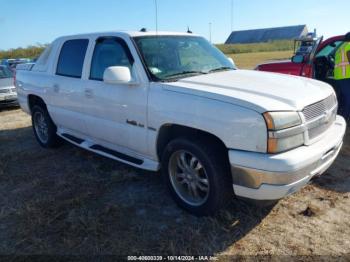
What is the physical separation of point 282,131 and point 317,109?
642 mm

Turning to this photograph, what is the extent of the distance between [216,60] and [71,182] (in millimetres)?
2487

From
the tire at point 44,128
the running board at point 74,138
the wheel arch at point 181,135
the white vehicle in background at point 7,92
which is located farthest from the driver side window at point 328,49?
the white vehicle in background at point 7,92

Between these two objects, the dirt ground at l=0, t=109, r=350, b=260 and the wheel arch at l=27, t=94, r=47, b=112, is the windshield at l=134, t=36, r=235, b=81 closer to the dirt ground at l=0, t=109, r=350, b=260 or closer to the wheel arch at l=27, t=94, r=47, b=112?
the dirt ground at l=0, t=109, r=350, b=260

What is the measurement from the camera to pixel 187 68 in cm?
397

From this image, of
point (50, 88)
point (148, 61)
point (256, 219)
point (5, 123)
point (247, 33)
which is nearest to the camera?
point (256, 219)

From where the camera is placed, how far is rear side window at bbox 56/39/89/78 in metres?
4.70

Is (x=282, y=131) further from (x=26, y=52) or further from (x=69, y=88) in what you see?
(x=26, y=52)

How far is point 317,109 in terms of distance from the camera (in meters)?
3.18

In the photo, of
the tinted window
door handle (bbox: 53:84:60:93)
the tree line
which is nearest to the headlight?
the tinted window

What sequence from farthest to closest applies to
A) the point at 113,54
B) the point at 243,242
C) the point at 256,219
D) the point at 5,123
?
the point at 5,123 < the point at 113,54 < the point at 256,219 < the point at 243,242

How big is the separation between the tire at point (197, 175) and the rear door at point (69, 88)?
1.72m

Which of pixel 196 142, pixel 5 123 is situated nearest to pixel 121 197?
pixel 196 142

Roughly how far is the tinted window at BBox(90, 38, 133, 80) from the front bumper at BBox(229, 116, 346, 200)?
5.97ft

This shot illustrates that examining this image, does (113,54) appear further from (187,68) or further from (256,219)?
(256,219)
